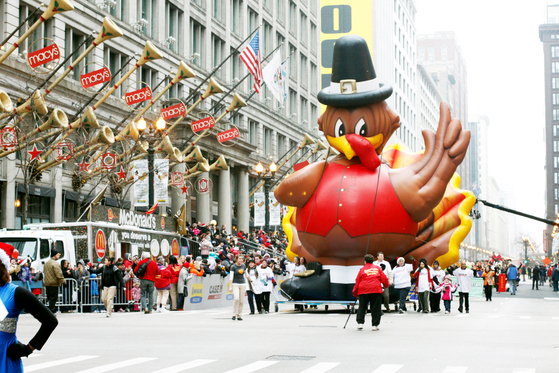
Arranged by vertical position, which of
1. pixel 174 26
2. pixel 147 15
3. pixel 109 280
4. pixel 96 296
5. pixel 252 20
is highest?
pixel 252 20

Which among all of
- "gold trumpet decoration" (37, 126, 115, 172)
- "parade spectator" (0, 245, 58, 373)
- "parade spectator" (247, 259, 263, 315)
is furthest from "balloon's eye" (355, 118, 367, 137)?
"parade spectator" (0, 245, 58, 373)

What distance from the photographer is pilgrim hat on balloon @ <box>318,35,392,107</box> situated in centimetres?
2066

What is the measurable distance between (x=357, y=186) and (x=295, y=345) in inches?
334

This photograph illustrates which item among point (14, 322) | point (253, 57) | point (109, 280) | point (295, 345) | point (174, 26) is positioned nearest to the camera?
point (14, 322)

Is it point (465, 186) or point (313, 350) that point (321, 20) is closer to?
point (313, 350)

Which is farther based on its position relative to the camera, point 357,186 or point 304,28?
Answer: point 304,28

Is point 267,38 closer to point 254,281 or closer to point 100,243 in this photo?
point 100,243

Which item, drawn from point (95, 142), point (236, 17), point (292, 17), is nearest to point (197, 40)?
point (236, 17)

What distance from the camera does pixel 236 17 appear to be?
55.1 m

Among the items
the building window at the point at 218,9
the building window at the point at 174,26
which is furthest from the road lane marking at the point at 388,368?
the building window at the point at 218,9

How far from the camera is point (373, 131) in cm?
2098

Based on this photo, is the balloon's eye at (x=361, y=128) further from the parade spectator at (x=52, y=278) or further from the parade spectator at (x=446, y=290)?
the parade spectator at (x=52, y=278)

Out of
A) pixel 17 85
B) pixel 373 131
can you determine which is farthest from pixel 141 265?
pixel 17 85

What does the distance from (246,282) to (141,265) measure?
3.05 metres
